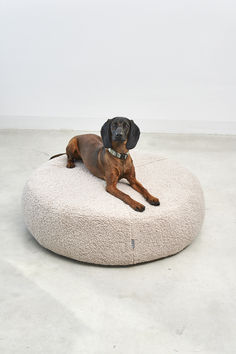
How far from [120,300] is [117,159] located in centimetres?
98

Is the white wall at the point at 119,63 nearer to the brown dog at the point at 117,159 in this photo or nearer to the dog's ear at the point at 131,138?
the brown dog at the point at 117,159

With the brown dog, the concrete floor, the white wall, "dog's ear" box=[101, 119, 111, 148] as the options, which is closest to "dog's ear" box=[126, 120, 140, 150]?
the brown dog

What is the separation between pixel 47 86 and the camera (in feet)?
21.0

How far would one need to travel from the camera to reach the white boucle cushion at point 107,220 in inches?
113

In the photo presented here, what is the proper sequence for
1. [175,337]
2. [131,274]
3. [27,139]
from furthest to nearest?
[27,139] → [131,274] → [175,337]

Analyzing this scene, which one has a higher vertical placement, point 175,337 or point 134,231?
point 134,231

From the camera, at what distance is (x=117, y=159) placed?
10.6 ft

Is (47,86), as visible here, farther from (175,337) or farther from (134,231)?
(175,337)

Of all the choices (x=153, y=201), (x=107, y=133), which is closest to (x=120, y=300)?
(x=153, y=201)

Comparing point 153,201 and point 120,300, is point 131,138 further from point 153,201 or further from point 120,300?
point 120,300

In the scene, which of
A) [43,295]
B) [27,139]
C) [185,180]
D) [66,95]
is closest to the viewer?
[43,295]

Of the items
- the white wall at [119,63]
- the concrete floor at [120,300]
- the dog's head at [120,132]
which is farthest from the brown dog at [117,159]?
the white wall at [119,63]

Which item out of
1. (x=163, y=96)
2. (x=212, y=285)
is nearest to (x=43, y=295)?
(x=212, y=285)

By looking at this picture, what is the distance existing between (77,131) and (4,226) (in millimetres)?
3023
